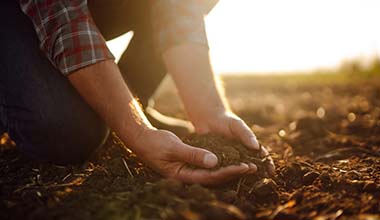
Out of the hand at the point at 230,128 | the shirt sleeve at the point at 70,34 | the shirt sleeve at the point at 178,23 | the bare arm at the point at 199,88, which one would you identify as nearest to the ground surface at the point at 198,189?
the hand at the point at 230,128

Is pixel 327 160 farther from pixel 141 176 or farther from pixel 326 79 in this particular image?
pixel 326 79

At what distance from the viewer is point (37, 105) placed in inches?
74.8

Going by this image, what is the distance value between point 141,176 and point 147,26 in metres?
1.11

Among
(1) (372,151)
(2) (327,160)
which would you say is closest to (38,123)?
(2) (327,160)

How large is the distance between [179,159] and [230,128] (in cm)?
40

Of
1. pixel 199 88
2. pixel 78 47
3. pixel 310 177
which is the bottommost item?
pixel 310 177

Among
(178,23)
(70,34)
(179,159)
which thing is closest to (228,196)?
(179,159)

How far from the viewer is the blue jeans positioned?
1.91m

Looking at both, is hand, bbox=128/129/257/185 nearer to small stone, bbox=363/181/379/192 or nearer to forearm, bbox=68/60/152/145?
forearm, bbox=68/60/152/145

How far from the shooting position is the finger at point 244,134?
1800 mm

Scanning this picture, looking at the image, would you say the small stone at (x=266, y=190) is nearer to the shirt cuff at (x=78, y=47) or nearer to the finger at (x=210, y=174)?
the finger at (x=210, y=174)

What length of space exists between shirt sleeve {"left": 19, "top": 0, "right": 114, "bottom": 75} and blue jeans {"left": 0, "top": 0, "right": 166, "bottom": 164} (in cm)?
25

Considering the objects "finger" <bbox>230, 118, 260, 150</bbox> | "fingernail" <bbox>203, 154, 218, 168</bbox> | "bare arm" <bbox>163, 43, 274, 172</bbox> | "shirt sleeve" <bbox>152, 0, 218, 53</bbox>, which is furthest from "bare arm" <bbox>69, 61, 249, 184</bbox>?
"shirt sleeve" <bbox>152, 0, 218, 53</bbox>

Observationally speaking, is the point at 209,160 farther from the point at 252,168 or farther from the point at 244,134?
the point at 244,134
